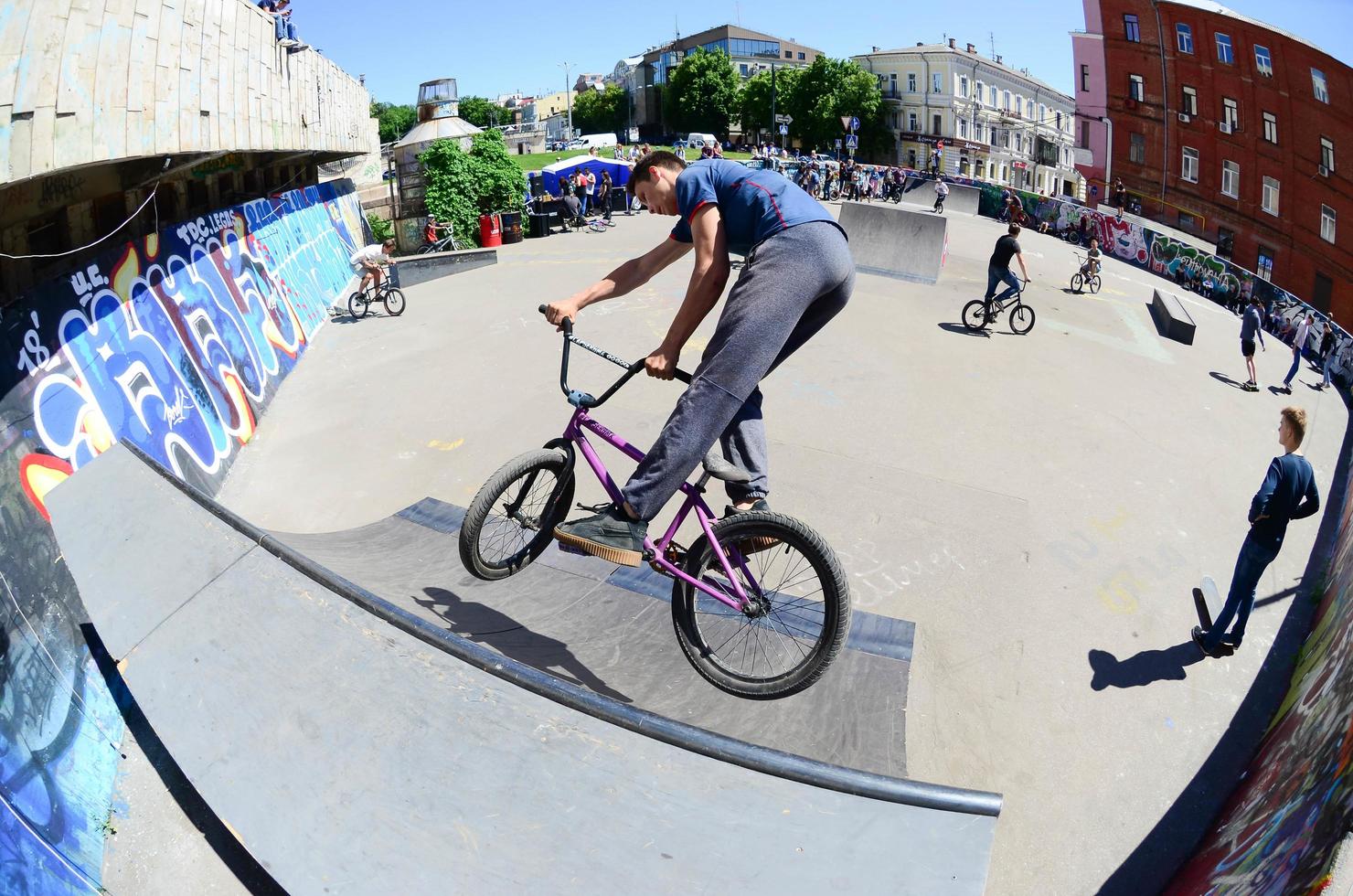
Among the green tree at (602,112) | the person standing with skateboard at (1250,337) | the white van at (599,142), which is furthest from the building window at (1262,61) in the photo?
the green tree at (602,112)

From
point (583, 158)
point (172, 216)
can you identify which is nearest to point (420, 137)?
point (583, 158)

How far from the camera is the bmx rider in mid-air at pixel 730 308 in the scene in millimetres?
3176

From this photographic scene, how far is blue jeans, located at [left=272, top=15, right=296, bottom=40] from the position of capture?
41.4 feet

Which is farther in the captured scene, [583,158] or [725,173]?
[583,158]

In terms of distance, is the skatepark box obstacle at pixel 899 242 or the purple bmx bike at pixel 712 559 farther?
the skatepark box obstacle at pixel 899 242

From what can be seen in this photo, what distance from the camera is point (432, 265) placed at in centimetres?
1961

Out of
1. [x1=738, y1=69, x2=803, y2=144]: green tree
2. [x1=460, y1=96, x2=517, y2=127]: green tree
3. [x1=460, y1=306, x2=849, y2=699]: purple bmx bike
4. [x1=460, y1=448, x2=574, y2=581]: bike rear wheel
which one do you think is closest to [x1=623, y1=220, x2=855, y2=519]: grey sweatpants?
[x1=460, y1=306, x2=849, y2=699]: purple bmx bike

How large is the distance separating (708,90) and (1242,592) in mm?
116710

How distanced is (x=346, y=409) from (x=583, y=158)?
23.6 meters

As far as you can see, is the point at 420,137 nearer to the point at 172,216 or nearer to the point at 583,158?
the point at 583,158

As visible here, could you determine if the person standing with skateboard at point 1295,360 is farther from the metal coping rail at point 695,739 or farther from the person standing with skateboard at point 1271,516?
the metal coping rail at point 695,739

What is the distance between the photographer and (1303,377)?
14.2m

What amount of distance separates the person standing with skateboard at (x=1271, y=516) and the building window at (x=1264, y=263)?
70.0ft

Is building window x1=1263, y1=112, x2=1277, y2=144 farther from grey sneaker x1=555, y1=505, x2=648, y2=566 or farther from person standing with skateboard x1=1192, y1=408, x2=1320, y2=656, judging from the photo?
grey sneaker x1=555, y1=505, x2=648, y2=566
